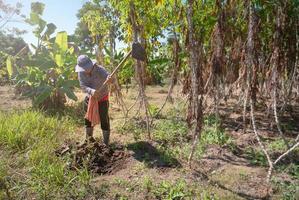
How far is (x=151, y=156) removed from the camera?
429cm

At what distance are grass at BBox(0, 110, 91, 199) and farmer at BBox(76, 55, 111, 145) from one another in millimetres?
592

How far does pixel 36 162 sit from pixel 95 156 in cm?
64

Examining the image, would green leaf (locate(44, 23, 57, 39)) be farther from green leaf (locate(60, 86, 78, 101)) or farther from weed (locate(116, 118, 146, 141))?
weed (locate(116, 118, 146, 141))

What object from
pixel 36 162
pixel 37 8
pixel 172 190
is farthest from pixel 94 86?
pixel 37 8

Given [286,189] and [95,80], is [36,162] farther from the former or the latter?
[286,189]

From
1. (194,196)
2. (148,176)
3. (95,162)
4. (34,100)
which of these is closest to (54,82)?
(34,100)

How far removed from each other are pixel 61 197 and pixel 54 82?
368cm

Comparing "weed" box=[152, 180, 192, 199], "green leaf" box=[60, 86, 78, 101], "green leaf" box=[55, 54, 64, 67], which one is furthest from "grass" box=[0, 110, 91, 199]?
"green leaf" box=[55, 54, 64, 67]

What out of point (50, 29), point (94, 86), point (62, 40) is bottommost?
point (94, 86)

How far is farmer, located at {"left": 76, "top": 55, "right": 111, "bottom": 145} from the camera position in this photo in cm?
448

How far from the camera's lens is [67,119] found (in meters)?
5.76

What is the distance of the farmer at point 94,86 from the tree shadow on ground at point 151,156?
0.44 meters

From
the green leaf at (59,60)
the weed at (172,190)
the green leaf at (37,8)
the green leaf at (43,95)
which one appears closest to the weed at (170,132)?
the weed at (172,190)

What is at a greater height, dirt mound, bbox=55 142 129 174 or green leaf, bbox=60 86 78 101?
green leaf, bbox=60 86 78 101
